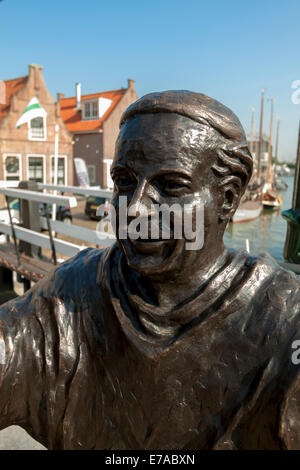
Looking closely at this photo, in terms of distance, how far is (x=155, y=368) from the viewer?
1163mm

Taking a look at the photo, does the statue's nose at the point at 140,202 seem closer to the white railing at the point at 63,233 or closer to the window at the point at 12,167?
the white railing at the point at 63,233

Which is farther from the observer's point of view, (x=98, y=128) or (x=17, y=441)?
(x=98, y=128)

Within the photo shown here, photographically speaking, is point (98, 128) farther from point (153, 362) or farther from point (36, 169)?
point (153, 362)

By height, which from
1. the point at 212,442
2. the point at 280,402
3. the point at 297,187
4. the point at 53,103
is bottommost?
the point at 212,442

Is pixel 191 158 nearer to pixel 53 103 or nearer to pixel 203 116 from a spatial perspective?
pixel 203 116

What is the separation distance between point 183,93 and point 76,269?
2.42ft

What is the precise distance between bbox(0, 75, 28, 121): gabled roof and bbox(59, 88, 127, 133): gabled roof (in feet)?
13.1

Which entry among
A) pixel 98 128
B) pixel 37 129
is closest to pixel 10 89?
pixel 37 129

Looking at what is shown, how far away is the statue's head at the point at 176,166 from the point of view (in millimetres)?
1079

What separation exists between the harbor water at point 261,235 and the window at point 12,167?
937 cm

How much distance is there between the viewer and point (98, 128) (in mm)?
19703

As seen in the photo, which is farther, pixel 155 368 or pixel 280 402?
pixel 155 368

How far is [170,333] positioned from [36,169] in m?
17.4
